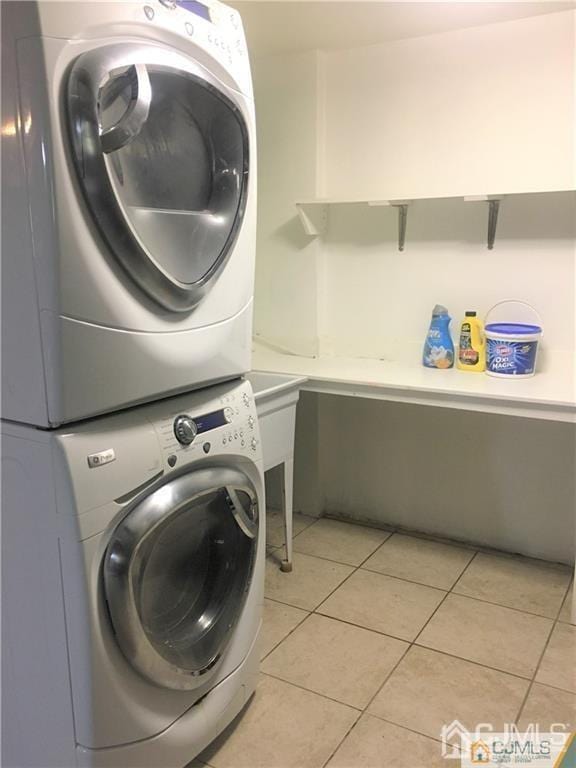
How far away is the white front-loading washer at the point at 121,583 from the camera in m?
1.09

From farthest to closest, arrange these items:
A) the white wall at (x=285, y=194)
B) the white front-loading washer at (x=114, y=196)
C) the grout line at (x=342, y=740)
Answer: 1. the white wall at (x=285, y=194)
2. the grout line at (x=342, y=740)
3. the white front-loading washer at (x=114, y=196)

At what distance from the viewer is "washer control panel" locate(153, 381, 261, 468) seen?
1.25 meters

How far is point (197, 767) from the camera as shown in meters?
1.44

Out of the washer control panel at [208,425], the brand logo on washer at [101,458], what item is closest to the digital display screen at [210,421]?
the washer control panel at [208,425]

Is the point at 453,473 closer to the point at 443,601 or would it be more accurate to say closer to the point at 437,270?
the point at 443,601

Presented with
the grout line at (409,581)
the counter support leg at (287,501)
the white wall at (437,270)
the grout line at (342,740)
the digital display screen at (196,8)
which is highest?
the digital display screen at (196,8)

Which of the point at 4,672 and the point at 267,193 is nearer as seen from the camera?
the point at 4,672

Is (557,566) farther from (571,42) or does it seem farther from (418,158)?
(571,42)

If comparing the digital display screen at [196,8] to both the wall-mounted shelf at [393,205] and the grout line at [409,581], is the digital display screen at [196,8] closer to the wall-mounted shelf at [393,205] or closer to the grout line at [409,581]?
the wall-mounted shelf at [393,205]

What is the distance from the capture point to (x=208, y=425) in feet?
4.41

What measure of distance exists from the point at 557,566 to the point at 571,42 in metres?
1.82

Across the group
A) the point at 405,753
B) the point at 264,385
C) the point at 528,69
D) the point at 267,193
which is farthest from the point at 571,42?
the point at 405,753

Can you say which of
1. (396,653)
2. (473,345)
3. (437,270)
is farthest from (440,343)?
(396,653)

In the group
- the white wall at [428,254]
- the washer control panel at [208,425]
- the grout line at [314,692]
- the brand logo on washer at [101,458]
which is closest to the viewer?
the brand logo on washer at [101,458]
